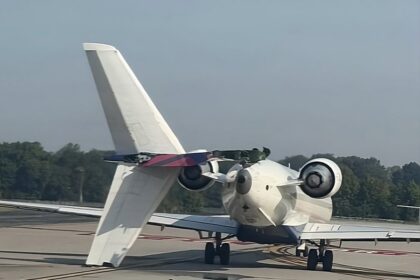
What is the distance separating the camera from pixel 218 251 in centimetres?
3441

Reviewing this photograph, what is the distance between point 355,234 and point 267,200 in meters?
4.25

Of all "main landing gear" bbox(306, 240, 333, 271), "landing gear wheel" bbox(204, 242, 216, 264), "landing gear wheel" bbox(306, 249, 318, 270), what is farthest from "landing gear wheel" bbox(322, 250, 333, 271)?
"landing gear wheel" bbox(204, 242, 216, 264)

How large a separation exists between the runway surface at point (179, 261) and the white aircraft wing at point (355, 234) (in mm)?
1427

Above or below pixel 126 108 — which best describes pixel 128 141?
below

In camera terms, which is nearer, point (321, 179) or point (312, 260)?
point (321, 179)

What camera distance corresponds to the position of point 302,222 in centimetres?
3366

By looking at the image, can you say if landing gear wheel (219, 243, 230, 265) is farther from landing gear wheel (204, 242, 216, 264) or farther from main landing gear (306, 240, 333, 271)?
main landing gear (306, 240, 333, 271)

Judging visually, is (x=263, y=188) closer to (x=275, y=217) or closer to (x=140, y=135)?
(x=275, y=217)

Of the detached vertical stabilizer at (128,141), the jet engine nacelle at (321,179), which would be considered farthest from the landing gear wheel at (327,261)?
the detached vertical stabilizer at (128,141)

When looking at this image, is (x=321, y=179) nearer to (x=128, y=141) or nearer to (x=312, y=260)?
(x=312, y=260)

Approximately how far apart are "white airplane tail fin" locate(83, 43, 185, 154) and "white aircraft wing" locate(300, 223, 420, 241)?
9.48 meters

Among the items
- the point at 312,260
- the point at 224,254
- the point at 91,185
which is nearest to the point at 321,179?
the point at 312,260

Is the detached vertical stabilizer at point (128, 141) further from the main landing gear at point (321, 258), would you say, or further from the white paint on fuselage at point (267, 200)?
the main landing gear at point (321, 258)

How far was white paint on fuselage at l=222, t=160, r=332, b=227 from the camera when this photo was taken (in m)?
29.8
